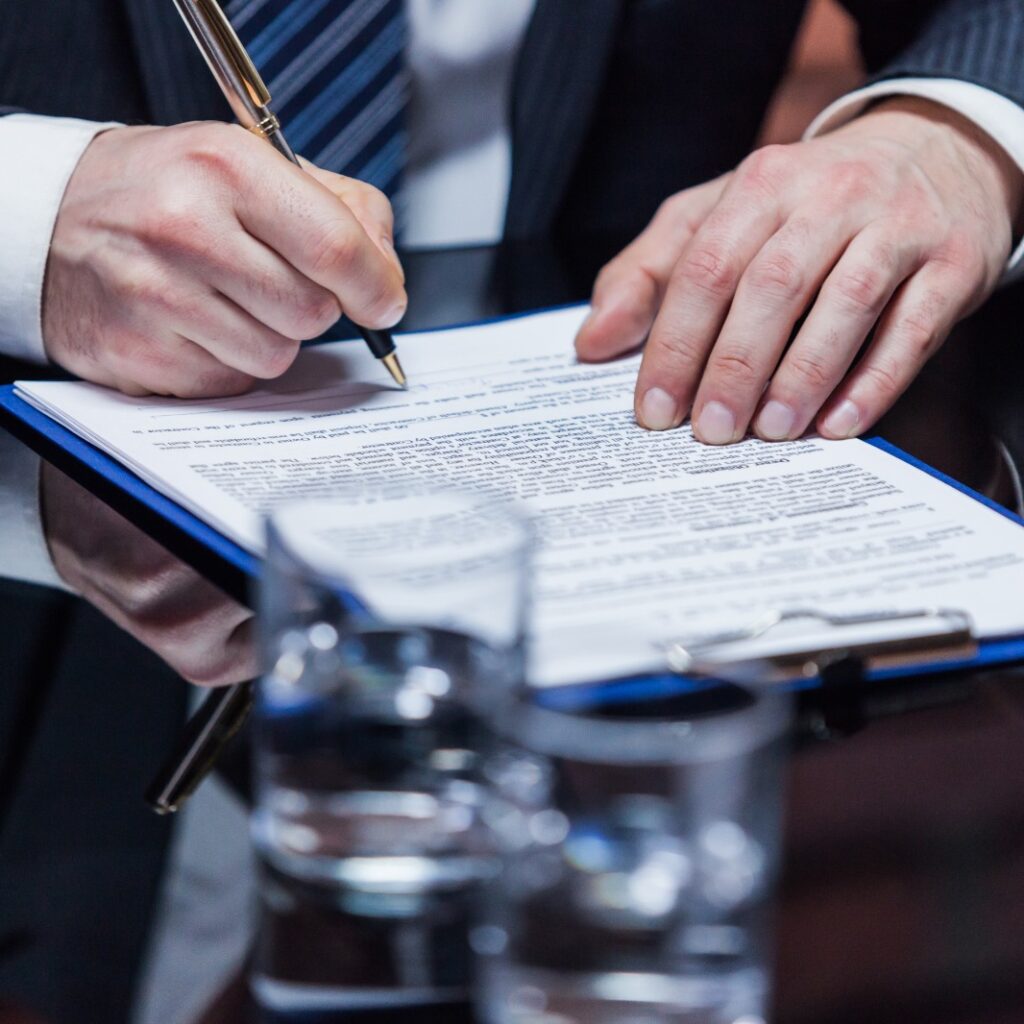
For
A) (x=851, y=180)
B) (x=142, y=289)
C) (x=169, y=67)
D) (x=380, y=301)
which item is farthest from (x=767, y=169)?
(x=169, y=67)

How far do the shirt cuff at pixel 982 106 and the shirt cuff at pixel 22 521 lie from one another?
625 mm

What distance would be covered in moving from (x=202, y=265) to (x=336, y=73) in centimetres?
42

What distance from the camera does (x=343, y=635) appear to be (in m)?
0.38

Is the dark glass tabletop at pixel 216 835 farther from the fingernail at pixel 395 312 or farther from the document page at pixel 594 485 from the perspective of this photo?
the fingernail at pixel 395 312

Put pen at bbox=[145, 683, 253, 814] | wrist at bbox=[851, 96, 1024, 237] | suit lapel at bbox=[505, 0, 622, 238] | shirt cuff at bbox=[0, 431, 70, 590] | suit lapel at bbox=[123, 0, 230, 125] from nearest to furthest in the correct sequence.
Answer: pen at bbox=[145, 683, 253, 814] < shirt cuff at bbox=[0, 431, 70, 590] < wrist at bbox=[851, 96, 1024, 237] < suit lapel at bbox=[123, 0, 230, 125] < suit lapel at bbox=[505, 0, 622, 238]

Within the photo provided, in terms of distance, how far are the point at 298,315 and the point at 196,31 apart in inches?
6.4

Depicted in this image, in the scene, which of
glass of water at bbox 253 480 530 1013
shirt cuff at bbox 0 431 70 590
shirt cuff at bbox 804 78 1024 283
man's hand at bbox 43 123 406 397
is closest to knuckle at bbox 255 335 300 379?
man's hand at bbox 43 123 406 397

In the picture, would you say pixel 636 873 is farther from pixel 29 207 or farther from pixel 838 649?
pixel 29 207

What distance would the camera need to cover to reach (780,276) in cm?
73

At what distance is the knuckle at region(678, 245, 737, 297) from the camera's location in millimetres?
733

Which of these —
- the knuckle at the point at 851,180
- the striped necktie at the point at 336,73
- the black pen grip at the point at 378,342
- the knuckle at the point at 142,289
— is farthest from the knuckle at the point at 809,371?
the striped necktie at the point at 336,73

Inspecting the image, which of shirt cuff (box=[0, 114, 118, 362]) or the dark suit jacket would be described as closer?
shirt cuff (box=[0, 114, 118, 362])

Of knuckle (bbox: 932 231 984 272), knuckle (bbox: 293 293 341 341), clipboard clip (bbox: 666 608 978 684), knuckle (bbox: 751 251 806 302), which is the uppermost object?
clipboard clip (bbox: 666 608 978 684)

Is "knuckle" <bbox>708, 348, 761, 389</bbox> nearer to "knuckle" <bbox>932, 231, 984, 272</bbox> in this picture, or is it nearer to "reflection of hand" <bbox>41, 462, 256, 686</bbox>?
"knuckle" <bbox>932, 231, 984, 272</bbox>
